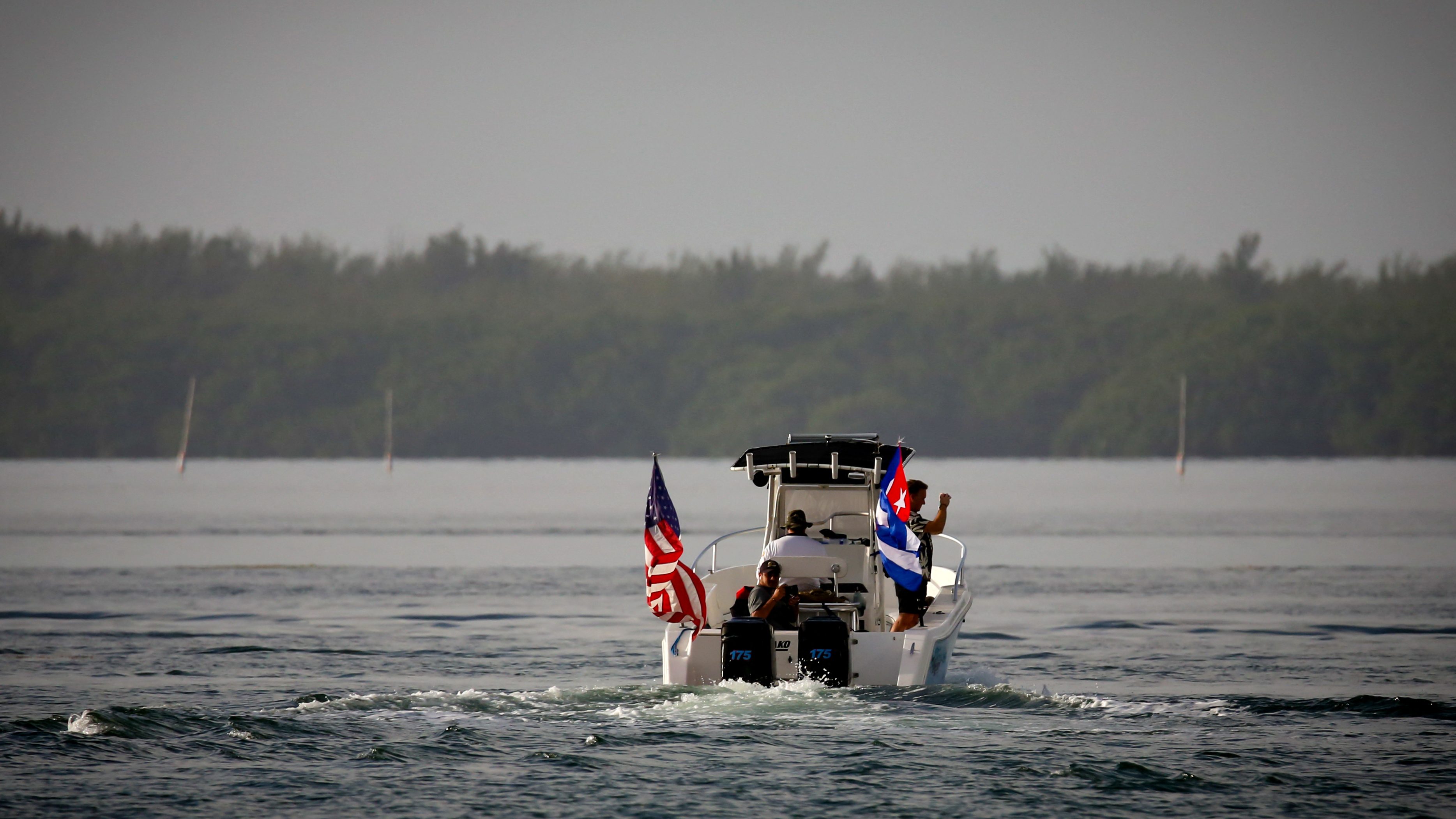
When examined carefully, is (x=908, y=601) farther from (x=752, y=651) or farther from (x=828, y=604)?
(x=752, y=651)

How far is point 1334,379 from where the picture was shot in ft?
616

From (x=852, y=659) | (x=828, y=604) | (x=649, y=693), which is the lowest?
(x=649, y=693)

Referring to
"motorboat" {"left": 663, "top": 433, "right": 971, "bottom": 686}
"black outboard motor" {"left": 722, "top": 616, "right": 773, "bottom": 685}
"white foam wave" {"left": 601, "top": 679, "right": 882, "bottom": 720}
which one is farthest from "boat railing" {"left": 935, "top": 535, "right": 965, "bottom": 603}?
"black outboard motor" {"left": 722, "top": 616, "right": 773, "bottom": 685}

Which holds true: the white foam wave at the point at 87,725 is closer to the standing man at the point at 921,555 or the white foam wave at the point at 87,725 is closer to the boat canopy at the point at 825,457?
the boat canopy at the point at 825,457

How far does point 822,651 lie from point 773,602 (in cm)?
70

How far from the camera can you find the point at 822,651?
1703 centimetres

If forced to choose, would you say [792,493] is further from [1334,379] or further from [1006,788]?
[1334,379]

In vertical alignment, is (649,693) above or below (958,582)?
below

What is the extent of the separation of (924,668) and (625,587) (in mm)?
15404

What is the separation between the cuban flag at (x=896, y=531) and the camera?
18.0m

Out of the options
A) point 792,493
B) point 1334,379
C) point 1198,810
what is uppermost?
point 1334,379

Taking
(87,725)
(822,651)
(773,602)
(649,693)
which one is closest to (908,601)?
(822,651)

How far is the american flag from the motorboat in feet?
0.62

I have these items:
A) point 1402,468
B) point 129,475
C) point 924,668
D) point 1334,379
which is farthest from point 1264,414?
point 924,668
